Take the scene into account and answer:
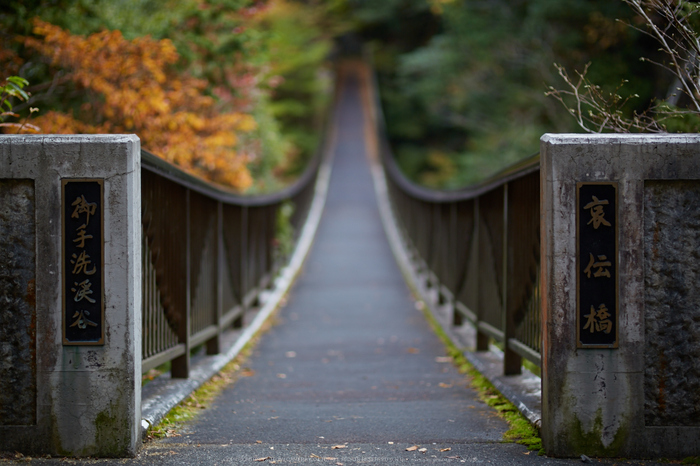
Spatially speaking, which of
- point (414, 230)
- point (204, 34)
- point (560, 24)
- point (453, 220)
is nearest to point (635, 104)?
point (560, 24)

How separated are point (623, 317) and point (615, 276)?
21cm

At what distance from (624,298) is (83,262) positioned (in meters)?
2.73

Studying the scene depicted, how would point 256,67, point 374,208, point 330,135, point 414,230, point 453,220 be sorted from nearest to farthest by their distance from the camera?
point 453,220
point 256,67
point 414,230
point 374,208
point 330,135

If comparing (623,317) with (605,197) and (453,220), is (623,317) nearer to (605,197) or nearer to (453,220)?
(605,197)

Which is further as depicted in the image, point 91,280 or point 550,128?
point 550,128

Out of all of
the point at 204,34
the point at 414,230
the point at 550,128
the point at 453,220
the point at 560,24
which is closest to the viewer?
the point at 453,220

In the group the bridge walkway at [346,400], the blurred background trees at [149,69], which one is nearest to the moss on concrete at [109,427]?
the bridge walkway at [346,400]

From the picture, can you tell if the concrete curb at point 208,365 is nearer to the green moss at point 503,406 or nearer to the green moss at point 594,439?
the green moss at point 503,406

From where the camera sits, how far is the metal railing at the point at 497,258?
4449 millimetres

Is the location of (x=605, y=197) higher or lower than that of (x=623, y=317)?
higher

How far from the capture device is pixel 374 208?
71.7 ft

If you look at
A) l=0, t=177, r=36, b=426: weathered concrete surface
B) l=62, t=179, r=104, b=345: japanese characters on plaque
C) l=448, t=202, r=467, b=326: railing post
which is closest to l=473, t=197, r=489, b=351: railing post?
l=448, t=202, r=467, b=326: railing post

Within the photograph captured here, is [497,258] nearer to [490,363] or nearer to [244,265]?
[490,363]

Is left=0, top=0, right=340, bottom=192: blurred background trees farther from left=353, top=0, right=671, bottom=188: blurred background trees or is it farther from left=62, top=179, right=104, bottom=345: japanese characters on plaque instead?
left=353, top=0, right=671, bottom=188: blurred background trees
